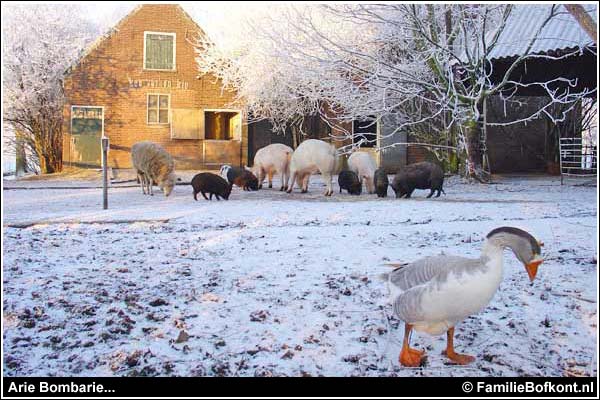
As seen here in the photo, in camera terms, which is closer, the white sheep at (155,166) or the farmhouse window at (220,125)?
the white sheep at (155,166)

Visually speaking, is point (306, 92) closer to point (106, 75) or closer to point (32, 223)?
point (106, 75)

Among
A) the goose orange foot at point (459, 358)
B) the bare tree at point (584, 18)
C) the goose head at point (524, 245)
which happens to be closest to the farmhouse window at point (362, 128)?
the bare tree at point (584, 18)

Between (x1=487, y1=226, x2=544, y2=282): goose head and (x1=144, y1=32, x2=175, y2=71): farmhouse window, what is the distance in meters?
18.1

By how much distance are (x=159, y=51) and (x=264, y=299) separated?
54.8 feet

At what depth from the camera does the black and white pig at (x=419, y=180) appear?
10242mm

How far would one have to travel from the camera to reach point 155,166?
437 inches

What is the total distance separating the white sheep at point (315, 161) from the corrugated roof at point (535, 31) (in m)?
4.13

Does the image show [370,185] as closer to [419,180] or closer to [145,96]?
[419,180]

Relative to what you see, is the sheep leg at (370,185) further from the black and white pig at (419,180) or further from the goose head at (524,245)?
the goose head at (524,245)

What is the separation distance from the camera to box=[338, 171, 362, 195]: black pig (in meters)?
11.4

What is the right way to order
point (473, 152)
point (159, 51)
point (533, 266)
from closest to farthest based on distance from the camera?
point (533, 266), point (473, 152), point (159, 51)

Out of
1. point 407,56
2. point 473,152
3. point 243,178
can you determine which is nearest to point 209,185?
point 243,178

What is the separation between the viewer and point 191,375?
2854mm

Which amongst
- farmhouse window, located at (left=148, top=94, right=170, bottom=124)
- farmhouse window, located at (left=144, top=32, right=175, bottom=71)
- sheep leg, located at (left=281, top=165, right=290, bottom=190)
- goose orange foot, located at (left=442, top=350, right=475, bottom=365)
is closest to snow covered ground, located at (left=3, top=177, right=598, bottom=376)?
goose orange foot, located at (left=442, top=350, right=475, bottom=365)
